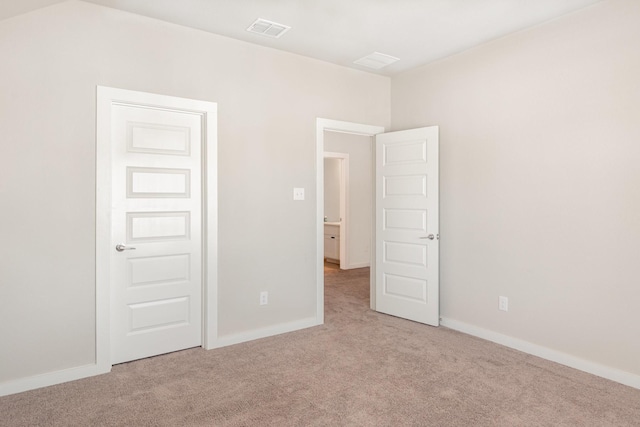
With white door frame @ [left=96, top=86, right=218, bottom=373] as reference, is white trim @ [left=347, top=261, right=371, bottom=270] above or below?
below

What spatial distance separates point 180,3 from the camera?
2.89 metres

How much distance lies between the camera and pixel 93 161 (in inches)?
113

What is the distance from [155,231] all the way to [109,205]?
16.6 inches

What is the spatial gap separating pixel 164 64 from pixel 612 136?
3.48m

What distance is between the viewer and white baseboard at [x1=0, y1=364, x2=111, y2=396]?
261cm

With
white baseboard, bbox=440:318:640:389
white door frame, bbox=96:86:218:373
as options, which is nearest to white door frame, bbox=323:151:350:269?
white baseboard, bbox=440:318:640:389

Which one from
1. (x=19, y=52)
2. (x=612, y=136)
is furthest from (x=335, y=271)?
(x=19, y=52)

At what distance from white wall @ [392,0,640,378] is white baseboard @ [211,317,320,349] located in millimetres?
1440

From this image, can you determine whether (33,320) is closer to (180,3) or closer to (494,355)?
(180,3)

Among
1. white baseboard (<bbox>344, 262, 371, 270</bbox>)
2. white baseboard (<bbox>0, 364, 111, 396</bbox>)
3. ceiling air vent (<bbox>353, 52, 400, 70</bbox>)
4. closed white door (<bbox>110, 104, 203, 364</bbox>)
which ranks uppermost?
ceiling air vent (<bbox>353, 52, 400, 70</bbox>)

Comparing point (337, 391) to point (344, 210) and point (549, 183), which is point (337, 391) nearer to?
point (549, 183)

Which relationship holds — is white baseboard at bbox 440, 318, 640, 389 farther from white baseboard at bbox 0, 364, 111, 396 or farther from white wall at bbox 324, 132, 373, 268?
white wall at bbox 324, 132, 373, 268

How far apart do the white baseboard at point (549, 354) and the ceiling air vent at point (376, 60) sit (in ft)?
8.99

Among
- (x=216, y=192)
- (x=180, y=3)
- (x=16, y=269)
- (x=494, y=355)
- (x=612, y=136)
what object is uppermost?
(x=180, y=3)
